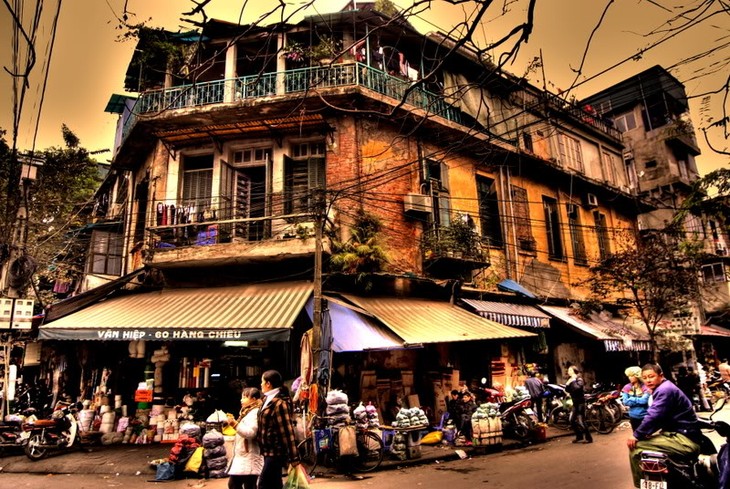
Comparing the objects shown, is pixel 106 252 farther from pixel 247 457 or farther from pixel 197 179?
pixel 247 457

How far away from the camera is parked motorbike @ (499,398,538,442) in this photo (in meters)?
10.7

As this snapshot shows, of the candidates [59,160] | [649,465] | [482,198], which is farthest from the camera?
[59,160]

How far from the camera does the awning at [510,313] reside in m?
13.2

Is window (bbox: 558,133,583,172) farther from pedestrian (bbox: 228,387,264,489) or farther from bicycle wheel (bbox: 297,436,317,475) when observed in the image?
pedestrian (bbox: 228,387,264,489)

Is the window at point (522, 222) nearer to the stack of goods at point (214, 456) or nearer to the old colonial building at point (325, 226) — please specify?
the old colonial building at point (325, 226)

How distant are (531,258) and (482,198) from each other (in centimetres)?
295

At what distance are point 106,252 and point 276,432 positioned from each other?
13899 millimetres

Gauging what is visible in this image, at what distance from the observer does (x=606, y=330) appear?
52.9 ft

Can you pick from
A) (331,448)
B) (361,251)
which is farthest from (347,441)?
(361,251)

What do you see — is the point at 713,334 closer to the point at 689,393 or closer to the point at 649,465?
the point at 689,393

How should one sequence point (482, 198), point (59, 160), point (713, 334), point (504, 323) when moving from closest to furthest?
1. point (504, 323)
2. point (482, 198)
3. point (59, 160)
4. point (713, 334)

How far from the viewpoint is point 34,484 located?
795 centimetres

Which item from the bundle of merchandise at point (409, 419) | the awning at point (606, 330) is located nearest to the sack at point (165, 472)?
the bundle of merchandise at point (409, 419)

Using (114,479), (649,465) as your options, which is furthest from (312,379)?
(649,465)
